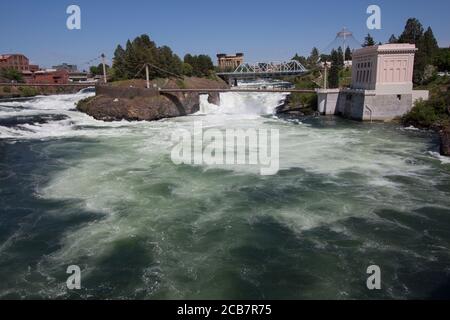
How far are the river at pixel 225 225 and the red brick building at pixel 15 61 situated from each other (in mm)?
96554

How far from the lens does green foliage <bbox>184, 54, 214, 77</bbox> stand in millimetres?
81938

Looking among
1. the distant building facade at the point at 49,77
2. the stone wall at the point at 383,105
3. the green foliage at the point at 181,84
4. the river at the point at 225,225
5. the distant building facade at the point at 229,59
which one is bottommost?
the river at the point at 225,225

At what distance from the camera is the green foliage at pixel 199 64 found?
→ 81.9 meters

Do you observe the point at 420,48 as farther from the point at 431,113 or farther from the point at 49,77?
the point at 49,77

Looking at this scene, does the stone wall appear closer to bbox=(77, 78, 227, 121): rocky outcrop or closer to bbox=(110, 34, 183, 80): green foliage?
bbox=(77, 78, 227, 121): rocky outcrop

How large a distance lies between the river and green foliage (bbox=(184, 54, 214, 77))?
189 feet

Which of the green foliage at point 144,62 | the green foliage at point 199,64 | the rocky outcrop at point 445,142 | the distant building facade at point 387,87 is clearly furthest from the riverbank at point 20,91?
the rocky outcrop at point 445,142

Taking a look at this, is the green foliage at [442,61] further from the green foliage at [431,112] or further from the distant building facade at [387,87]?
the green foliage at [431,112]

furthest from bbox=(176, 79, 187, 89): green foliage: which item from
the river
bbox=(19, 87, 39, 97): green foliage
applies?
bbox=(19, 87, 39, 97): green foliage

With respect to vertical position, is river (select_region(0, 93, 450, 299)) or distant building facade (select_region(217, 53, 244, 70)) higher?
distant building facade (select_region(217, 53, 244, 70))

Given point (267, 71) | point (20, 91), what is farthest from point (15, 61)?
point (267, 71)

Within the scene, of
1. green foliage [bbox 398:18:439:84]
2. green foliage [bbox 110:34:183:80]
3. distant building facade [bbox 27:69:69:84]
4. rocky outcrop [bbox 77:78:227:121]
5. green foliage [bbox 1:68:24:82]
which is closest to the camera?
rocky outcrop [bbox 77:78:227:121]

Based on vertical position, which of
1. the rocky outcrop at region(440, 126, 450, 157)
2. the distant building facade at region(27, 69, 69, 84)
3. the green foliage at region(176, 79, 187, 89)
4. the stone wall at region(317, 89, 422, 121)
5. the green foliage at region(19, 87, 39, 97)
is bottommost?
the rocky outcrop at region(440, 126, 450, 157)
